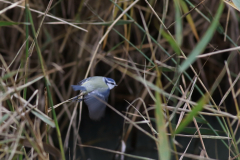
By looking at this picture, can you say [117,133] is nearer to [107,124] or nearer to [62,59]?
[107,124]

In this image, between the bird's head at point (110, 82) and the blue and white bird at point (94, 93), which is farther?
the bird's head at point (110, 82)

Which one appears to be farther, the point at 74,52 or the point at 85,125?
the point at 85,125

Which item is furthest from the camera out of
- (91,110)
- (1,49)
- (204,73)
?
(204,73)

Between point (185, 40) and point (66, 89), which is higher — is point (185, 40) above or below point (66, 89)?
above

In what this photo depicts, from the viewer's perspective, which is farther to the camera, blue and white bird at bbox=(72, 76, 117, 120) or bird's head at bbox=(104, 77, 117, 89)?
bird's head at bbox=(104, 77, 117, 89)

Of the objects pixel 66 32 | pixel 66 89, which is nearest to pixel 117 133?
pixel 66 89

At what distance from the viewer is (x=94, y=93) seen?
0.84m

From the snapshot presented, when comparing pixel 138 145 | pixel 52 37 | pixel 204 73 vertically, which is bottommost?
pixel 138 145

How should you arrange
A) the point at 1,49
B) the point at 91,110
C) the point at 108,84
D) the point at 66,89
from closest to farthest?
the point at 91,110 → the point at 108,84 → the point at 1,49 → the point at 66,89

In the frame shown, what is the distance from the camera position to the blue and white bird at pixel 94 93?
792 millimetres

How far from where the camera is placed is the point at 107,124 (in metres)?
1.63

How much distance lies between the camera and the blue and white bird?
79cm

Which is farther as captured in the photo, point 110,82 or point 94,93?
point 110,82

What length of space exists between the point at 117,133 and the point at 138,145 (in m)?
0.14
